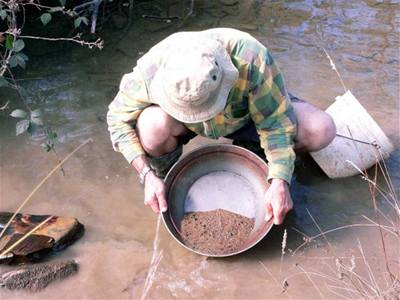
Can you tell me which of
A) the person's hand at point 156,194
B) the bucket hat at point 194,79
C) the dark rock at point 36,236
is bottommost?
the dark rock at point 36,236

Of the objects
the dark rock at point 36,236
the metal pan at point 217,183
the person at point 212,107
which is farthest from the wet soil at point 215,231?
the dark rock at point 36,236

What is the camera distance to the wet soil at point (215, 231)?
8.52 ft

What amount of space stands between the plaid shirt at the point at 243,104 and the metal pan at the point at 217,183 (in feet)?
0.54

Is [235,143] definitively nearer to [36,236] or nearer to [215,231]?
[215,231]

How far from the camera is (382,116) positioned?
11.4 feet

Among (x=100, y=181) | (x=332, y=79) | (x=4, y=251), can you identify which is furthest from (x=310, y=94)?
(x=4, y=251)

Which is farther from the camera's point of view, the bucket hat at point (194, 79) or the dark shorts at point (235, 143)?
the dark shorts at point (235, 143)

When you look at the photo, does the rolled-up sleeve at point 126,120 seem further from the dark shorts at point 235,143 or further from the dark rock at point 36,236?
the dark rock at point 36,236

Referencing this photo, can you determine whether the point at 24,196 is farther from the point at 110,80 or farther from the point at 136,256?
the point at 110,80

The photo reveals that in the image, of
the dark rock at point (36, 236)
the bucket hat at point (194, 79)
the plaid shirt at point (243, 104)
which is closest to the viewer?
the bucket hat at point (194, 79)

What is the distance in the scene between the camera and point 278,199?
7.89ft

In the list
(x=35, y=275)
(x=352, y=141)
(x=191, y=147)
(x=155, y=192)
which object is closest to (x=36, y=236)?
(x=35, y=275)

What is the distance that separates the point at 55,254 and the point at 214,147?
897mm

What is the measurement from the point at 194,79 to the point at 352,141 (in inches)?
49.1
